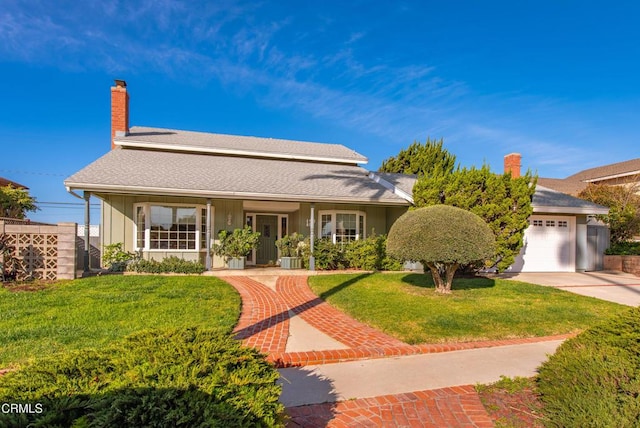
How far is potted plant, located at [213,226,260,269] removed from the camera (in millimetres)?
11688

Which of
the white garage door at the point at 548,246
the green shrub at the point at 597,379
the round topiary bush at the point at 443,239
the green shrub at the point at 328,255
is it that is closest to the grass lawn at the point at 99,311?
the green shrub at the point at 328,255

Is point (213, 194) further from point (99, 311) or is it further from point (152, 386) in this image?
point (152, 386)

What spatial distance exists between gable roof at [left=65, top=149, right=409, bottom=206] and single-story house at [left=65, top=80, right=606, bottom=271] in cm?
3

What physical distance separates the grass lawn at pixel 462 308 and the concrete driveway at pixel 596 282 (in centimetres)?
101

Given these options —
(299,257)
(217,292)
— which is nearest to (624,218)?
(299,257)

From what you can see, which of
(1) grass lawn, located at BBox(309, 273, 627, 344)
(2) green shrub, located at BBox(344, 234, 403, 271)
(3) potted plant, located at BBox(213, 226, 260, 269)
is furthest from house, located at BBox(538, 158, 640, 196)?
(3) potted plant, located at BBox(213, 226, 260, 269)

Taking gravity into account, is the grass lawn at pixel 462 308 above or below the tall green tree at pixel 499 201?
below

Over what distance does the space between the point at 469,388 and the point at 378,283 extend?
19.9 feet

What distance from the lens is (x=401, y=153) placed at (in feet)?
82.2

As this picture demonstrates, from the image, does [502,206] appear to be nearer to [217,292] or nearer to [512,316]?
[512,316]

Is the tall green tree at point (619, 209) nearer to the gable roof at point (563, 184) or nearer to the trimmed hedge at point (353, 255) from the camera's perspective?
the trimmed hedge at point (353, 255)

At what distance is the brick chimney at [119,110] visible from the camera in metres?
15.0

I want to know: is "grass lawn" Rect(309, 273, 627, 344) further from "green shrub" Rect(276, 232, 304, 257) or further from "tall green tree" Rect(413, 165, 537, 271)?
"green shrub" Rect(276, 232, 304, 257)

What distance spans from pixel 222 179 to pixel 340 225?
487cm
